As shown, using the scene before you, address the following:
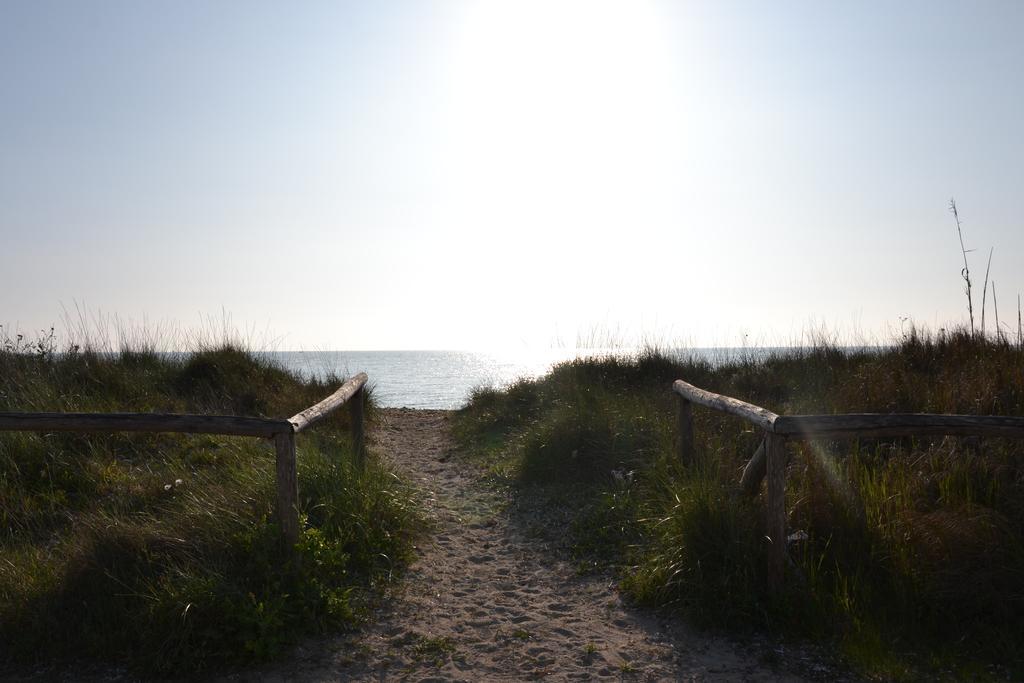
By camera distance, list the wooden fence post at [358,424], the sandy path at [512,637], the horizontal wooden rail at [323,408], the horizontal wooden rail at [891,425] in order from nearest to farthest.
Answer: the sandy path at [512,637], the horizontal wooden rail at [891,425], the horizontal wooden rail at [323,408], the wooden fence post at [358,424]

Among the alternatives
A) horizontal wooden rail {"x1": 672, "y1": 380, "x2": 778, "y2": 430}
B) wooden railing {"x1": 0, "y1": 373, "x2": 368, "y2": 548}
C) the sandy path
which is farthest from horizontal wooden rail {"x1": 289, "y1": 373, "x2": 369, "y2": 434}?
horizontal wooden rail {"x1": 672, "y1": 380, "x2": 778, "y2": 430}

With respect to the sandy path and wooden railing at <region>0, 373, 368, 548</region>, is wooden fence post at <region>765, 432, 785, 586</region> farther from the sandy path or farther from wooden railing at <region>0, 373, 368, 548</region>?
wooden railing at <region>0, 373, 368, 548</region>

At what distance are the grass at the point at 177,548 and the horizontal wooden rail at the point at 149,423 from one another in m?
0.69

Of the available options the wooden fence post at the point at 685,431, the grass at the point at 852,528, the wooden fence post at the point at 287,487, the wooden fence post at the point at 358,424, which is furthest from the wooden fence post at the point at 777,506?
the wooden fence post at the point at 358,424

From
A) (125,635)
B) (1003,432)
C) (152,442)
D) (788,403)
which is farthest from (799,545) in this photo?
(152,442)

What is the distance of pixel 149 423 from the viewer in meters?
4.67

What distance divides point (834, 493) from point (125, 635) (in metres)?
4.98

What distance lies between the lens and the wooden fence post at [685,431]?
6824mm

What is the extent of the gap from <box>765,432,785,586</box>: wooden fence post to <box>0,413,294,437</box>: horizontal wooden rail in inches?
130

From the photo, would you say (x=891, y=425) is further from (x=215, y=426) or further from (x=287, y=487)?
(x=215, y=426)

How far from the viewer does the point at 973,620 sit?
4230 millimetres

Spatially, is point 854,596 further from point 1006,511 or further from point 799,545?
point 1006,511

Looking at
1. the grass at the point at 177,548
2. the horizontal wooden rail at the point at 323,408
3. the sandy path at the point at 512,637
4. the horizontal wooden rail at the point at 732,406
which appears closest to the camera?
the sandy path at the point at 512,637

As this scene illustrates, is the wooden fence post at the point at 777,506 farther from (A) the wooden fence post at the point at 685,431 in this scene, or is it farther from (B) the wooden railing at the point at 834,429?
(A) the wooden fence post at the point at 685,431
